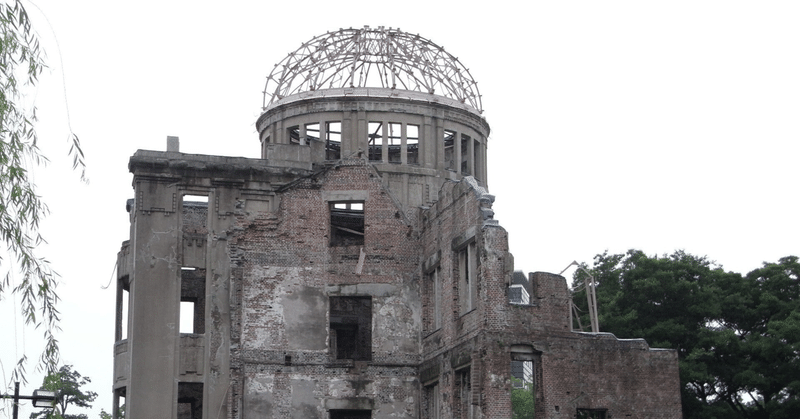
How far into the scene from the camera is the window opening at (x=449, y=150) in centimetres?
3675

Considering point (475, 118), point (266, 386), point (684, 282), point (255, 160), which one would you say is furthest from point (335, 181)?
point (684, 282)

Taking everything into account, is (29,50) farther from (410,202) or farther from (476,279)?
(410,202)

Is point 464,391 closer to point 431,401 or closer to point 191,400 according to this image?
point 431,401

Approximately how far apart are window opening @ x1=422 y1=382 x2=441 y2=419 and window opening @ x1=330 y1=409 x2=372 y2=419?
159 centimetres

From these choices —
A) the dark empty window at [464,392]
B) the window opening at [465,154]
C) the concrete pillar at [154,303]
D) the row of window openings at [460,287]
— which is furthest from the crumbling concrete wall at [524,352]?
the window opening at [465,154]

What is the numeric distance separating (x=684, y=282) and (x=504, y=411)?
1698cm

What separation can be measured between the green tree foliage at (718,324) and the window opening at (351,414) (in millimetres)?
12333

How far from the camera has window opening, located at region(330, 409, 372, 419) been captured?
28656mm

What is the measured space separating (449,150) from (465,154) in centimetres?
63

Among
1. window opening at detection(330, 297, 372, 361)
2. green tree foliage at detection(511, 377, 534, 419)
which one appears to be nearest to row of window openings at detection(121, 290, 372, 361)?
window opening at detection(330, 297, 372, 361)

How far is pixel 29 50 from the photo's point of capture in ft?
43.8

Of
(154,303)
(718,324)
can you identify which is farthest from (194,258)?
(718,324)

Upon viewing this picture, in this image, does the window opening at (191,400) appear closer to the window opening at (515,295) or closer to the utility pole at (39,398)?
the window opening at (515,295)

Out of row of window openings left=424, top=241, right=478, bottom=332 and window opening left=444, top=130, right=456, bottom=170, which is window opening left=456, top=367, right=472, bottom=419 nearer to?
row of window openings left=424, top=241, right=478, bottom=332
